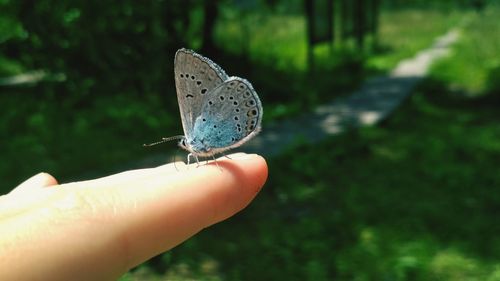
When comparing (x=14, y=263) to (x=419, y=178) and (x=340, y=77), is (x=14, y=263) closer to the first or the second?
(x=419, y=178)

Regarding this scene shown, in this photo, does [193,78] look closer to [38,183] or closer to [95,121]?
[38,183]

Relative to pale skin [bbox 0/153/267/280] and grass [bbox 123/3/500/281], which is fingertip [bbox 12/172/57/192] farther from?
grass [bbox 123/3/500/281]

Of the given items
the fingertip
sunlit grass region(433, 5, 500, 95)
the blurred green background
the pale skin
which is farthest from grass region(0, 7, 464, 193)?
the pale skin

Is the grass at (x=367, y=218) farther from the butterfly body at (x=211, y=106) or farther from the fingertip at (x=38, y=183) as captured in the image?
the fingertip at (x=38, y=183)

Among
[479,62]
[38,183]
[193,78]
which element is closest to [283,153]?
[193,78]

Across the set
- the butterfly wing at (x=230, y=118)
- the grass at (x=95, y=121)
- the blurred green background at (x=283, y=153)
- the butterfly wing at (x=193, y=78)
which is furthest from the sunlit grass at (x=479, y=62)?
the butterfly wing at (x=193, y=78)

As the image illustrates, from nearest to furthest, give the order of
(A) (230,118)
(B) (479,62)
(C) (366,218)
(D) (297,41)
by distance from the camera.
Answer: (A) (230,118), (C) (366,218), (B) (479,62), (D) (297,41)
